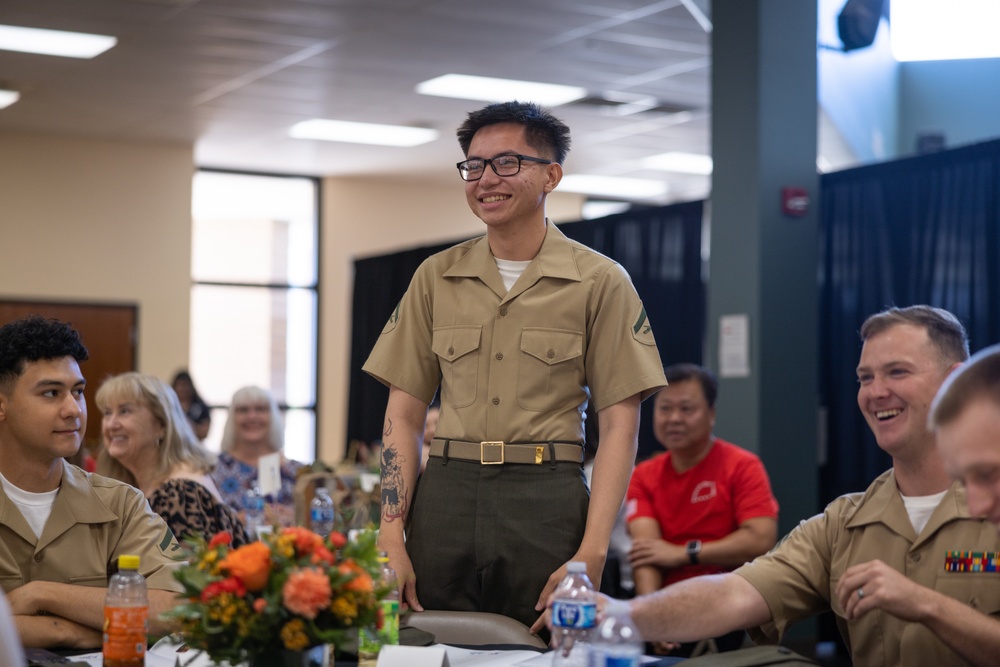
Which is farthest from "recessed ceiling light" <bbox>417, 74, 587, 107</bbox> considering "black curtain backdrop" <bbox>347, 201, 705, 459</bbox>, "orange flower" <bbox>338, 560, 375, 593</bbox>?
"orange flower" <bbox>338, 560, 375, 593</bbox>

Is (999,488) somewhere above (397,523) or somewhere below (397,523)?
above

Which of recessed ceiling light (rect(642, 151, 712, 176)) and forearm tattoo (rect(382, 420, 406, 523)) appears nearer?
forearm tattoo (rect(382, 420, 406, 523))

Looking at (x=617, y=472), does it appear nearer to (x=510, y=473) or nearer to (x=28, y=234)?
(x=510, y=473)

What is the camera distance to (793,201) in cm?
570

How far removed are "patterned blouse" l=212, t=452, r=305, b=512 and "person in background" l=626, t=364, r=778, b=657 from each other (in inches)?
70.6

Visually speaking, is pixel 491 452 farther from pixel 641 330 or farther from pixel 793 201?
pixel 793 201

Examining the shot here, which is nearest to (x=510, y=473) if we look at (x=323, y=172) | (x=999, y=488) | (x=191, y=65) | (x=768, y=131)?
(x=999, y=488)

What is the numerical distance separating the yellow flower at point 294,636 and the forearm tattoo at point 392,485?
1145 millimetres

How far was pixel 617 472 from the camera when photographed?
2.72 metres

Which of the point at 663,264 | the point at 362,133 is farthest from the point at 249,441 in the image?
the point at 362,133

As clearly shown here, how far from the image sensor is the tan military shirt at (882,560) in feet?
7.34

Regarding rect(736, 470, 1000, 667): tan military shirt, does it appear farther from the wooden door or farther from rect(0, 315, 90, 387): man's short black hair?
the wooden door

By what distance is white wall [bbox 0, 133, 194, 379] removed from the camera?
406 inches

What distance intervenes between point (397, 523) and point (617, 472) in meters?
0.53
